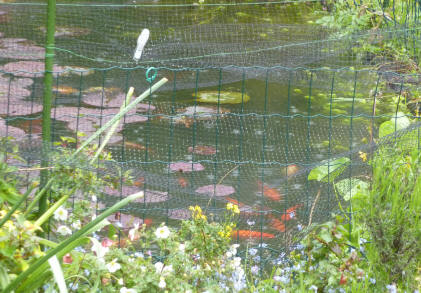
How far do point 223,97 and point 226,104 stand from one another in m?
0.19

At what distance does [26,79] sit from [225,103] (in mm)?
1672

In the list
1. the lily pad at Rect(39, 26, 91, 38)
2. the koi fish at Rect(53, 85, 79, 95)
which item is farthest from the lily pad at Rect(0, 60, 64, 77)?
the lily pad at Rect(39, 26, 91, 38)

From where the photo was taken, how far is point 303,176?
290 centimetres

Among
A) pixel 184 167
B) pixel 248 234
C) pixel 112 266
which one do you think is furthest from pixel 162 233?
pixel 184 167

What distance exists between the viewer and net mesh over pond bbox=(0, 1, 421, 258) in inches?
107

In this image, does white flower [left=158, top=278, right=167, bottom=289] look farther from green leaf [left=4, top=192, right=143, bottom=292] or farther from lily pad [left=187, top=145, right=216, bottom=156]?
lily pad [left=187, top=145, right=216, bottom=156]

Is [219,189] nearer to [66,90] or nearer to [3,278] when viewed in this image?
[3,278]

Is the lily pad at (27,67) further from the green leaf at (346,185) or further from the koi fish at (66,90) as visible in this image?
the green leaf at (346,185)

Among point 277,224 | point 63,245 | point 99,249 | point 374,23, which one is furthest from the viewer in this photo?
point 374,23

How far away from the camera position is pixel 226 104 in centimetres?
498

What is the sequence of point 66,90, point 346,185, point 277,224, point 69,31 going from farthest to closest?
1. point 69,31
2. point 66,90
3. point 277,224
4. point 346,185

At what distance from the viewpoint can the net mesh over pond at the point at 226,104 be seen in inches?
107

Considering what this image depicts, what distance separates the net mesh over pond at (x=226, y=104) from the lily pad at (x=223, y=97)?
0.06ft

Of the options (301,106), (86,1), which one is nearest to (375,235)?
(301,106)
